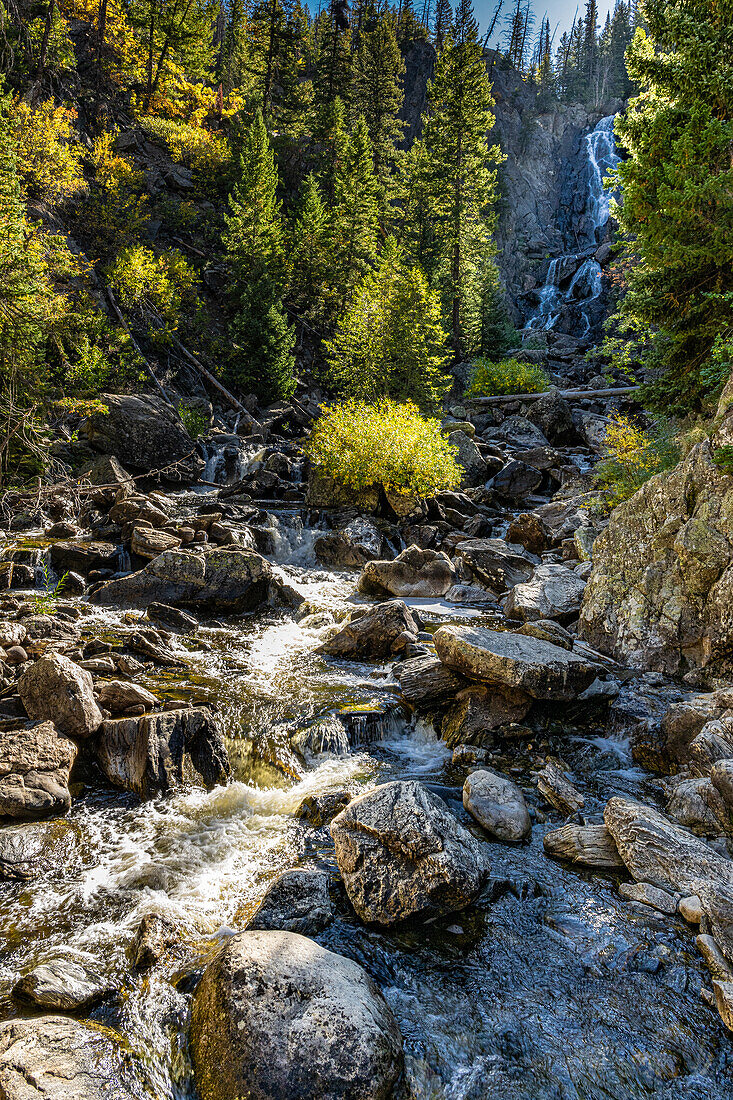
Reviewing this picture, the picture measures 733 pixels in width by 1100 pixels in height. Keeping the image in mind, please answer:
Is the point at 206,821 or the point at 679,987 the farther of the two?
the point at 206,821

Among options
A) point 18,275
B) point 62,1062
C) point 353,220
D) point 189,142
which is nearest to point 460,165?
point 353,220

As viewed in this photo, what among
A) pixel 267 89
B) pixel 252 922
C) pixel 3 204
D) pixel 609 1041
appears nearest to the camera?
pixel 609 1041

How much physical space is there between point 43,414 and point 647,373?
32.3 metres

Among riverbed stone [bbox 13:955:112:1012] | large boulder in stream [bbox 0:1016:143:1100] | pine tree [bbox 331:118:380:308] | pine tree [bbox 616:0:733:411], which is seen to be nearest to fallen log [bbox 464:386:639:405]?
pine tree [bbox 331:118:380:308]

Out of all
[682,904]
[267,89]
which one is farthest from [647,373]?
[267,89]

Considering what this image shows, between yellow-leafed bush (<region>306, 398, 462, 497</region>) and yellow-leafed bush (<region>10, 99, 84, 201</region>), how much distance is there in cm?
1765

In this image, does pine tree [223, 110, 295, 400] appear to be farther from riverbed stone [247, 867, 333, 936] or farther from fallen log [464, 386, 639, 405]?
riverbed stone [247, 867, 333, 936]

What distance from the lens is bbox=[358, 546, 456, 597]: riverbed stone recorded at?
1381cm

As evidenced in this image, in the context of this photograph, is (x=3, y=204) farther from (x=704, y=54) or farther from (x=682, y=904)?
(x=682, y=904)

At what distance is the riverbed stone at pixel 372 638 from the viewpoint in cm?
1044

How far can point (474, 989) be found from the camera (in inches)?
169

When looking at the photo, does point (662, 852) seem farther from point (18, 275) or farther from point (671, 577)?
point (18, 275)

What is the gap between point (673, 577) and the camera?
9.09m

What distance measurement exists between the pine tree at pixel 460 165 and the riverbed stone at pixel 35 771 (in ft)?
123
